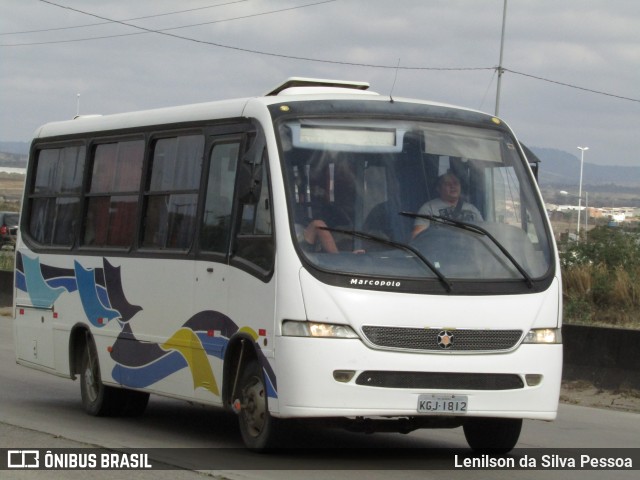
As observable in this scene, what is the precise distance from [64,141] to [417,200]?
5.66 metres

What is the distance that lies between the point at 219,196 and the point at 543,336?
9.52 feet

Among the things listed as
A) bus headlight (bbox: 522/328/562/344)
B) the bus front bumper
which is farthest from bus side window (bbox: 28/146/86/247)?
bus headlight (bbox: 522/328/562/344)

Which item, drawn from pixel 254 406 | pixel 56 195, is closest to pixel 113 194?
pixel 56 195

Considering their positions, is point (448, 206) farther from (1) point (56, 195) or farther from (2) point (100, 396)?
(1) point (56, 195)

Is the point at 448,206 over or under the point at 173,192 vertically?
over

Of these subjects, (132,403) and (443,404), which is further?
(132,403)

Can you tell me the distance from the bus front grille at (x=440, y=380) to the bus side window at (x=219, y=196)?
1.97 metres

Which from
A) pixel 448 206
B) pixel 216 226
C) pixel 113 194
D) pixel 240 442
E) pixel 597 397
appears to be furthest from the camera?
pixel 597 397

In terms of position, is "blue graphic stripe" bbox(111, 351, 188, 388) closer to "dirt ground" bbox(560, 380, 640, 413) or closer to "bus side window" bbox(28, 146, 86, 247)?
"bus side window" bbox(28, 146, 86, 247)

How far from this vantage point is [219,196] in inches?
449

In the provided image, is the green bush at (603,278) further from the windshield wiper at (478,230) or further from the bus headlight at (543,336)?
the windshield wiper at (478,230)

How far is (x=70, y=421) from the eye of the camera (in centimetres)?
1305

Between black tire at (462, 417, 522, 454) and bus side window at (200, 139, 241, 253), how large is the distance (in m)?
2.43

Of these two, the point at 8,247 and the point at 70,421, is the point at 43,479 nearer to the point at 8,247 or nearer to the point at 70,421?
the point at 70,421
